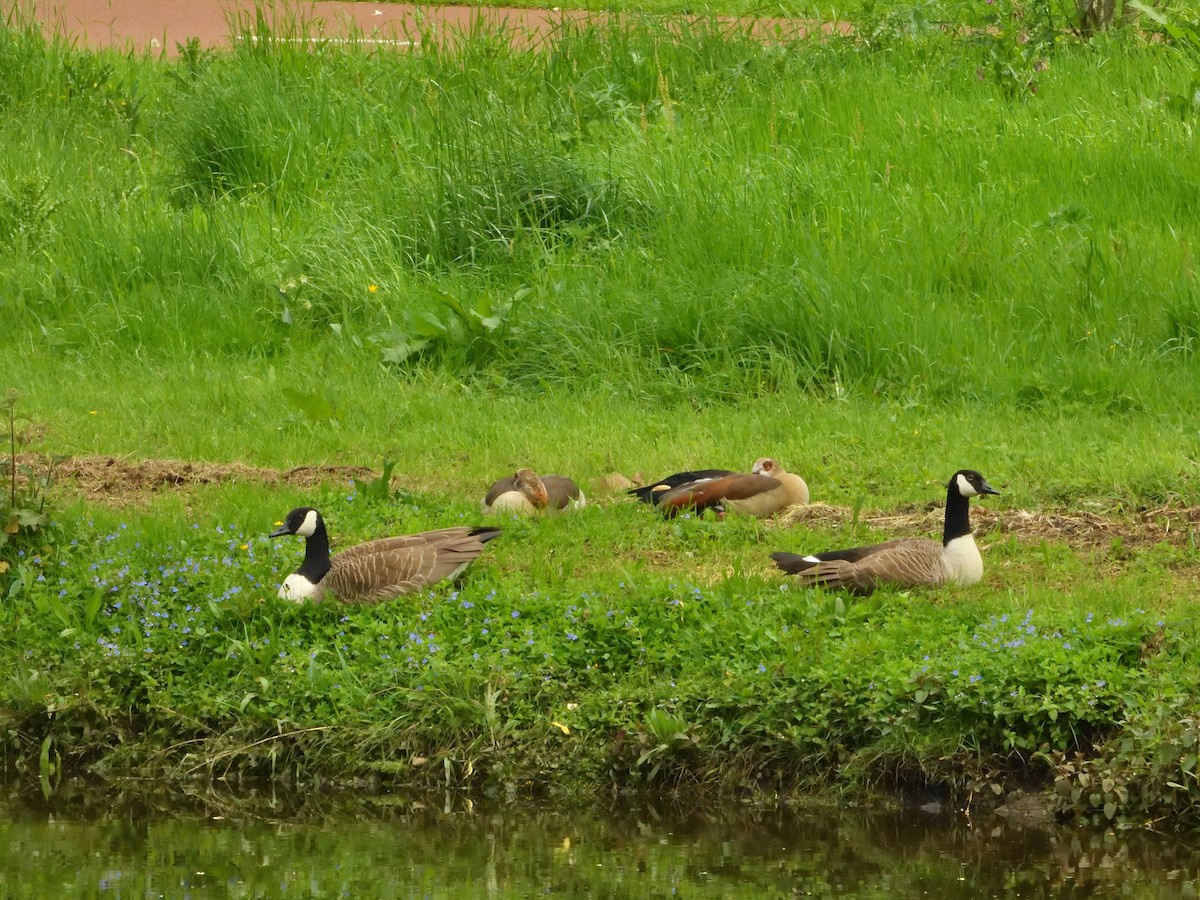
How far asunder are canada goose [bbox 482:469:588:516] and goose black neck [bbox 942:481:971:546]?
6.62 feet

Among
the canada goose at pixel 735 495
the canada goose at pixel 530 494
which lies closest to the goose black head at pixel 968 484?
the canada goose at pixel 735 495

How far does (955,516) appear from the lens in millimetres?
7480

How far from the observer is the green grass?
6.59 meters

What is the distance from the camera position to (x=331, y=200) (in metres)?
12.4

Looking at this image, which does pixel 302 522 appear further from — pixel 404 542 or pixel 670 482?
pixel 670 482

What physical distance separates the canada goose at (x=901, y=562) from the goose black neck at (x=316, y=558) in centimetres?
200

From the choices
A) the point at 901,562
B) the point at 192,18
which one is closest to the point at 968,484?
the point at 901,562

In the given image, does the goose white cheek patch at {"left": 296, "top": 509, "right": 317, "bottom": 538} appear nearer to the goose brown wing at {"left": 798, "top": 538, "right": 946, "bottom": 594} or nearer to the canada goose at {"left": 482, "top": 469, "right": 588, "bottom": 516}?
the canada goose at {"left": 482, "top": 469, "right": 588, "bottom": 516}

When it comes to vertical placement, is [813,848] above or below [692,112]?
below

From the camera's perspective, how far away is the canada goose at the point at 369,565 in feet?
24.1

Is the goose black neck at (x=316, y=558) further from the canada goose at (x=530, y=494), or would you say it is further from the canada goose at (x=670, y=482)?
the canada goose at (x=670, y=482)

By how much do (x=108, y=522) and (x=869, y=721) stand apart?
12.9 ft

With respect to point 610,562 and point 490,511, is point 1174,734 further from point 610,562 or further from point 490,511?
point 490,511

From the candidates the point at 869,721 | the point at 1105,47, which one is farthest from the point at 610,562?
the point at 1105,47
